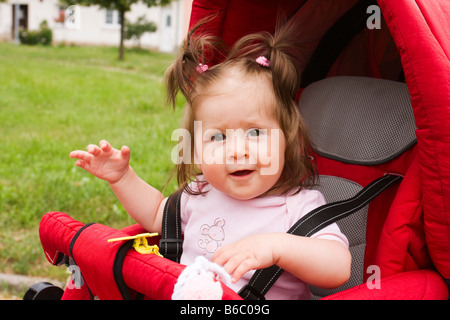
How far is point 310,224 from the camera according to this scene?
145 cm

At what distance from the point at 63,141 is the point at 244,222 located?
3.60m

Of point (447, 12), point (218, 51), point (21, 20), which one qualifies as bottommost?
point (21, 20)

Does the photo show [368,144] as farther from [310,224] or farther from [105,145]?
[105,145]

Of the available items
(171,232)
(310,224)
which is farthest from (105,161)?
(310,224)

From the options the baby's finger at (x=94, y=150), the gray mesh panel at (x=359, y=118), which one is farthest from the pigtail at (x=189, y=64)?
the gray mesh panel at (x=359, y=118)

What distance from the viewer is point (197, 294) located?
3.48 ft

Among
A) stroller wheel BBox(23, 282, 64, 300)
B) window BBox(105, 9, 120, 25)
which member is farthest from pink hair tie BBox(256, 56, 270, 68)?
window BBox(105, 9, 120, 25)

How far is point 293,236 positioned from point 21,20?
998 inches

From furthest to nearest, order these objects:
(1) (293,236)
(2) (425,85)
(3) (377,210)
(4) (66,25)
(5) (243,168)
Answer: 1. (4) (66,25)
2. (3) (377,210)
3. (5) (243,168)
4. (1) (293,236)
5. (2) (425,85)

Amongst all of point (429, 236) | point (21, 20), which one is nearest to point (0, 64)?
point (429, 236)

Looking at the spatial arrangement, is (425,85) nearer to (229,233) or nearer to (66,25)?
(229,233)

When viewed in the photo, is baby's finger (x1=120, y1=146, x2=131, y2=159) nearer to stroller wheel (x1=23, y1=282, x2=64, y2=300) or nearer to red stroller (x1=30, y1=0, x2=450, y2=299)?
red stroller (x1=30, y1=0, x2=450, y2=299)

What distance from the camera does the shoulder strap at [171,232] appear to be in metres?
1.64

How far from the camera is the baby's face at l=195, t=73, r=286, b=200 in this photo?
1.46 meters
